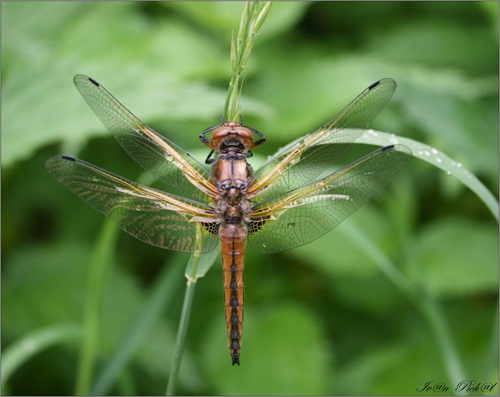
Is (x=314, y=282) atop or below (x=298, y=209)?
atop

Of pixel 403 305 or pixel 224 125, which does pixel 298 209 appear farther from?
pixel 403 305

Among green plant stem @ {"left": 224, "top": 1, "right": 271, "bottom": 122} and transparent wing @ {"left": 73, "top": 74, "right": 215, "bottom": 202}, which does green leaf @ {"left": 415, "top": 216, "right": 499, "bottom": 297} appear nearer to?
transparent wing @ {"left": 73, "top": 74, "right": 215, "bottom": 202}

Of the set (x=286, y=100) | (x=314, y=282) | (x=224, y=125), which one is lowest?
(x=224, y=125)

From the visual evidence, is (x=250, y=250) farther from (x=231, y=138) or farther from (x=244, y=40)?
(x=244, y=40)

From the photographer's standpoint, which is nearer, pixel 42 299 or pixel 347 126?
pixel 347 126

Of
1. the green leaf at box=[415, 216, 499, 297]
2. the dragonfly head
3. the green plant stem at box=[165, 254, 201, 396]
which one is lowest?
the green plant stem at box=[165, 254, 201, 396]

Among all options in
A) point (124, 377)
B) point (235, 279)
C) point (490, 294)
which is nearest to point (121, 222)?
point (235, 279)

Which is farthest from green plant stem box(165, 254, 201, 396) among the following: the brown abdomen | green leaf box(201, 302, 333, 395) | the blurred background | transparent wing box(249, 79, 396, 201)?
green leaf box(201, 302, 333, 395)

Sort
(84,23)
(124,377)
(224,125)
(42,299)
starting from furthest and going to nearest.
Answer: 1. (84,23)
2. (42,299)
3. (124,377)
4. (224,125)
